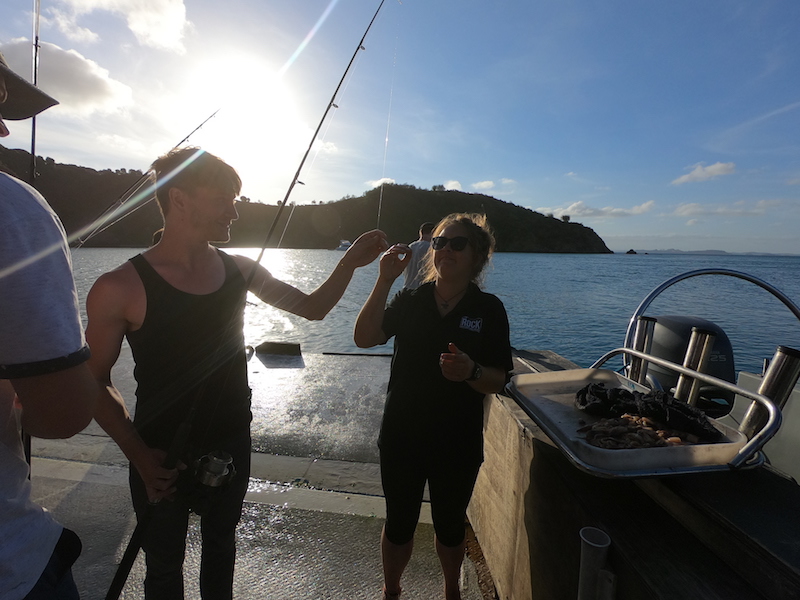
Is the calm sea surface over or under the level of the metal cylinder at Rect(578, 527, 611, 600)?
under

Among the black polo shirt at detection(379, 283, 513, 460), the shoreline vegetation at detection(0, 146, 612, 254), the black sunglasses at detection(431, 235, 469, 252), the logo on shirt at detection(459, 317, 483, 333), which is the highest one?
the shoreline vegetation at detection(0, 146, 612, 254)

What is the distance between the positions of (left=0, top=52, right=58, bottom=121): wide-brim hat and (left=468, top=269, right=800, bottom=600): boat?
6.70ft

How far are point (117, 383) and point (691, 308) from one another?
34.1 m

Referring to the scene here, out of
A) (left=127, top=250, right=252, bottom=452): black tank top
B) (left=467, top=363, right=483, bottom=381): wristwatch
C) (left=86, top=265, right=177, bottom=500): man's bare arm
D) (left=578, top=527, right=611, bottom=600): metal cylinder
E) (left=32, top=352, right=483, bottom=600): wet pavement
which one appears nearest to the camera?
(left=578, top=527, right=611, bottom=600): metal cylinder

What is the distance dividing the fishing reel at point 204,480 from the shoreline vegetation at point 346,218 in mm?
1278

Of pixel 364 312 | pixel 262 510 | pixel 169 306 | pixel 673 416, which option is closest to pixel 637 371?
pixel 673 416

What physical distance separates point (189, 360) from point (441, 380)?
118 cm

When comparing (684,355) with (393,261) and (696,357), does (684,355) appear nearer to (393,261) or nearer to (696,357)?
(696,357)

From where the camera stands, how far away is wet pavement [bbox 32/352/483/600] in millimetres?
2516

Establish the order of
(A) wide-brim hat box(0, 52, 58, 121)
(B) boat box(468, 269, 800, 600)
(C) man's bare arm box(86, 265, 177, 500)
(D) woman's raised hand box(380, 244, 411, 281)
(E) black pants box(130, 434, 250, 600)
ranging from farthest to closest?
1. (D) woman's raised hand box(380, 244, 411, 281)
2. (E) black pants box(130, 434, 250, 600)
3. (C) man's bare arm box(86, 265, 177, 500)
4. (B) boat box(468, 269, 800, 600)
5. (A) wide-brim hat box(0, 52, 58, 121)

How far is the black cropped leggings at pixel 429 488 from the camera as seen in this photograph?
6.94 ft

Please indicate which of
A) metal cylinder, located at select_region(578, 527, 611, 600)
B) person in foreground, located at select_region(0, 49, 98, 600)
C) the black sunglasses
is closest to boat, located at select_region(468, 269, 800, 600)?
metal cylinder, located at select_region(578, 527, 611, 600)

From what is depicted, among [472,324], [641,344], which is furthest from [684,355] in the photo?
[472,324]

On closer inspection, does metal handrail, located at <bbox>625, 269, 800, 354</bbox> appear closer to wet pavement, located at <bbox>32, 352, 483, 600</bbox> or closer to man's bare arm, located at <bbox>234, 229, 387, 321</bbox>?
man's bare arm, located at <bbox>234, 229, 387, 321</bbox>
